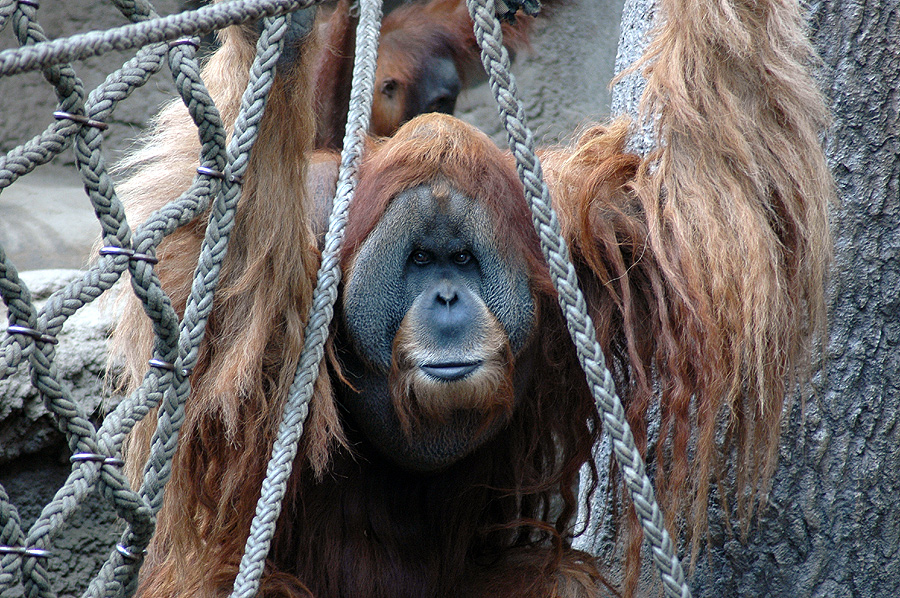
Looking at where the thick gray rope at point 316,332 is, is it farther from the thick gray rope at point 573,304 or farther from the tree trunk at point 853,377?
the tree trunk at point 853,377

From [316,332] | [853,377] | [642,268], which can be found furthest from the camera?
[853,377]

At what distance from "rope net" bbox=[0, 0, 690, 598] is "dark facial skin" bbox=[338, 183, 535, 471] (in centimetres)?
18

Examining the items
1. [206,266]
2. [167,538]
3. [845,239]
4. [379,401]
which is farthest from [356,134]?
[845,239]

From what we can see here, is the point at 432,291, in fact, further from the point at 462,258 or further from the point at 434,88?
the point at 434,88

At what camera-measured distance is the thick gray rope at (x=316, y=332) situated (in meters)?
1.43

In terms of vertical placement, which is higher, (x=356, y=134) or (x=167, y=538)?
(x=356, y=134)

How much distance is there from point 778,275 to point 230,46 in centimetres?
119

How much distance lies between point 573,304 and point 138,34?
755mm

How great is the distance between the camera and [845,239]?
2.05 m

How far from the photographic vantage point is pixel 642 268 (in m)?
1.87

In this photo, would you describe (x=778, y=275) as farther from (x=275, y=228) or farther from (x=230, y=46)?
(x=230, y=46)

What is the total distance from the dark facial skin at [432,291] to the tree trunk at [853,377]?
81cm

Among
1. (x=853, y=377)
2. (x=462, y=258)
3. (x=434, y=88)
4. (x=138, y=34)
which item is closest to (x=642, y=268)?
(x=462, y=258)

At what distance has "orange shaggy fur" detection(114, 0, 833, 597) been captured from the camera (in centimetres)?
165
